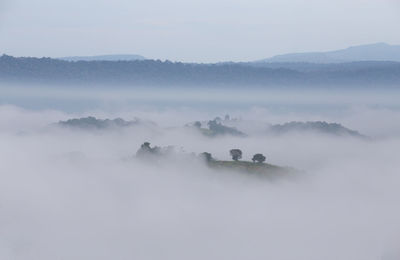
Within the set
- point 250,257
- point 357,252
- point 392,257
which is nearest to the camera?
point 392,257

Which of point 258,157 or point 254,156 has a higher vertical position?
point 254,156

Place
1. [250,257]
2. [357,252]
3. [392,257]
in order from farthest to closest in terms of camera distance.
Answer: [250,257]
[357,252]
[392,257]

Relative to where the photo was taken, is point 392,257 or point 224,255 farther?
point 224,255

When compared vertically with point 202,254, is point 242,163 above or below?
above

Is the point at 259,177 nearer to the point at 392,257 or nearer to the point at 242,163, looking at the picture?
the point at 242,163

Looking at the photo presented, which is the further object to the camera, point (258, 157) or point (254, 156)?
point (254, 156)

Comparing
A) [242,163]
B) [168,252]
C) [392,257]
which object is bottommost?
[168,252]

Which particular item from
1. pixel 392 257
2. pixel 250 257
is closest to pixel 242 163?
pixel 250 257

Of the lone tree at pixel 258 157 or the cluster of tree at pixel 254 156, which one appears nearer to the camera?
the lone tree at pixel 258 157

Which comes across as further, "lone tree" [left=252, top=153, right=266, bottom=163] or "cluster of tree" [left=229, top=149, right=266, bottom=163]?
"cluster of tree" [left=229, top=149, right=266, bottom=163]

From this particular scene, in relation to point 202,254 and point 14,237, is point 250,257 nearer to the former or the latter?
point 202,254
